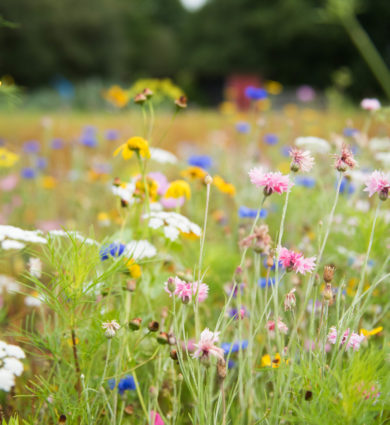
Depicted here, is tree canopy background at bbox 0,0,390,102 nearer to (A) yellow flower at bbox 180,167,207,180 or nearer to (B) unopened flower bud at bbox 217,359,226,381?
(A) yellow flower at bbox 180,167,207,180

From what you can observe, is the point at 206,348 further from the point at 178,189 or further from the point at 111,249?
the point at 178,189

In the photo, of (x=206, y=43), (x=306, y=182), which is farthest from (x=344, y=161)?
(x=206, y=43)

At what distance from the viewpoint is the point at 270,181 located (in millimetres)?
728

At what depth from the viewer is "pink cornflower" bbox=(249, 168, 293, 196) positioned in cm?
72

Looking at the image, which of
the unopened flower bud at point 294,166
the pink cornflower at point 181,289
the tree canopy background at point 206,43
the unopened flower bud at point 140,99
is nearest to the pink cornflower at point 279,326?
the pink cornflower at point 181,289

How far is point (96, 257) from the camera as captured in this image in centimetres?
76

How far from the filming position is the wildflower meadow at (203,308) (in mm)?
695

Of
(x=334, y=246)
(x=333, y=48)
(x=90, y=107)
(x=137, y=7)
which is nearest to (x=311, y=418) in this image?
(x=334, y=246)

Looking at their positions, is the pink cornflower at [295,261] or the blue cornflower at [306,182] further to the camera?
the blue cornflower at [306,182]

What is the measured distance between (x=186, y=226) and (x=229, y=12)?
21.3 meters

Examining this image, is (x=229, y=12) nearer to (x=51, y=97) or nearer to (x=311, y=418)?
(x=51, y=97)

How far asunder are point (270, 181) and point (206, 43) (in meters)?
21.6

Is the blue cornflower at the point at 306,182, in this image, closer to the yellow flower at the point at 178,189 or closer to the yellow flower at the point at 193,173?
the yellow flower at the point at 193,173

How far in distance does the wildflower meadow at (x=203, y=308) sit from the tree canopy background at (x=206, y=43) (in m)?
14.3
